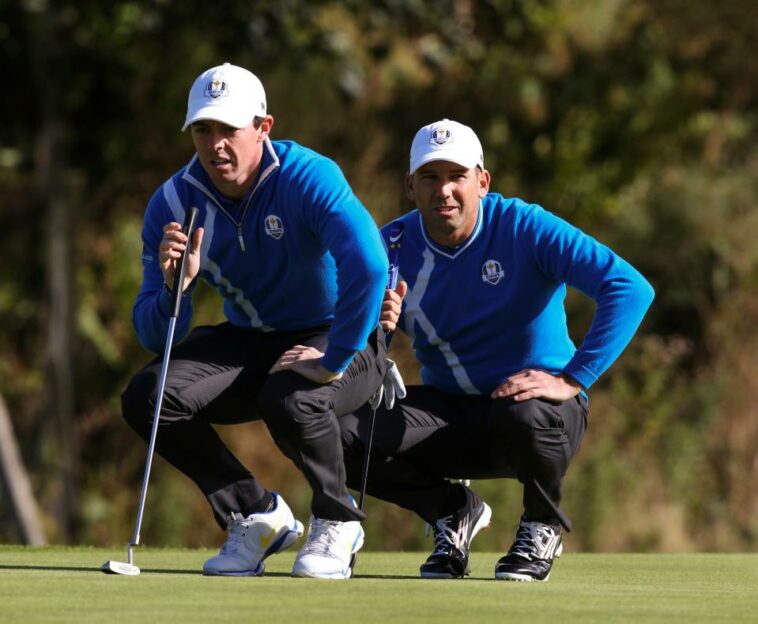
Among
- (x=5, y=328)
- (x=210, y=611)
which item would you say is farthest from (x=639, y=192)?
(x=210, y=611)

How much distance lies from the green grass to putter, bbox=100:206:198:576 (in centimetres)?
7

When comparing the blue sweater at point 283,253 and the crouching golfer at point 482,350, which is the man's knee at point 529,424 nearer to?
the crouching golfer at point 482,350

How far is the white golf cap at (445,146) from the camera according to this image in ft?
18.6

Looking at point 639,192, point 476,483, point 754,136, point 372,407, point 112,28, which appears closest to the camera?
point 372,407

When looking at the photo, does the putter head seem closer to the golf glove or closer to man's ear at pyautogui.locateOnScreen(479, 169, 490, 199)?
the golf glove

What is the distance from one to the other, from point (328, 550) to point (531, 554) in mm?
650

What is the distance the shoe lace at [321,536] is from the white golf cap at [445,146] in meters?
1.20

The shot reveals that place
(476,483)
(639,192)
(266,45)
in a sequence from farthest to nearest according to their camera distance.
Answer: (639,192) < (266,45) < (476,483)

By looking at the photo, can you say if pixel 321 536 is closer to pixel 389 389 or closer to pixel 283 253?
pixel 389 389

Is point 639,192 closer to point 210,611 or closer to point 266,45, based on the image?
point 266,45

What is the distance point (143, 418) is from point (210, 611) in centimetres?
127

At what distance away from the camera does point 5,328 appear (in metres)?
16.6

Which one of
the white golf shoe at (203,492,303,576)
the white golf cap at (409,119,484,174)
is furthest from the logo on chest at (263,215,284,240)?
the white golf shoe at (203,492,303,576)

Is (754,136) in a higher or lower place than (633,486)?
higher
